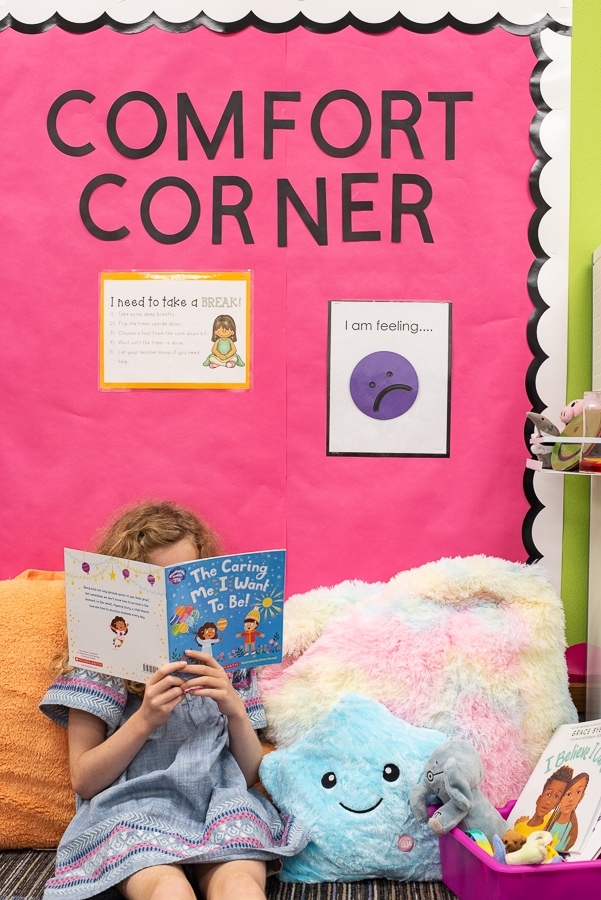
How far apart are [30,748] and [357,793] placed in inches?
20.7

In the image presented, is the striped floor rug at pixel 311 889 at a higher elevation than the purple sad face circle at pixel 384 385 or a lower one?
lower

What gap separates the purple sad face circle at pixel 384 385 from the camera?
5.02ft

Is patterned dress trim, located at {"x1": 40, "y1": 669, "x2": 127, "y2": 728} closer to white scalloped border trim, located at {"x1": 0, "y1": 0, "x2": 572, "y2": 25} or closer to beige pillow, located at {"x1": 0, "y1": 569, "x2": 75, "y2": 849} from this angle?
beige pillow, located at {"x1": 0, "y1": 569, "x2": 75, "y2": 849}

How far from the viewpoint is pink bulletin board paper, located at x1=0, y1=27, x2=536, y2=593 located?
5.01ft

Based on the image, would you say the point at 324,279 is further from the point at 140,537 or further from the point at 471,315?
the point at 140,537

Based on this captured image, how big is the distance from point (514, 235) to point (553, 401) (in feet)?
1.01

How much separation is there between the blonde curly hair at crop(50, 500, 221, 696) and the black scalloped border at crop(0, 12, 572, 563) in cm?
58

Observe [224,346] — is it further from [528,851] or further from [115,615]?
[528,851]

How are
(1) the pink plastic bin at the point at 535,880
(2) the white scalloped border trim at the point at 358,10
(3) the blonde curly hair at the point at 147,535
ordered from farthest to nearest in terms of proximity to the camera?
(2) the white scalloped border trim at the point at 358,10
(3) the blonde curly hair at the point at 147,535
(1) the pink plastic bin at the point at 535,880

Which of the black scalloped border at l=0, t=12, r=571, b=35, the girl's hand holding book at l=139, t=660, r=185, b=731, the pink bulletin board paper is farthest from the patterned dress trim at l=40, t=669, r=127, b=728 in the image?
the black scalloped border at l=0, t=12, r=571, b=35

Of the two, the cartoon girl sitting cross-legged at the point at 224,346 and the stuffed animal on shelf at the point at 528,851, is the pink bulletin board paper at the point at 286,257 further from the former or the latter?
the stuffed animal on shelf at the point at 528,851

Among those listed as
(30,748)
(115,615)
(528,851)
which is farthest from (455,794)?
(30,748)

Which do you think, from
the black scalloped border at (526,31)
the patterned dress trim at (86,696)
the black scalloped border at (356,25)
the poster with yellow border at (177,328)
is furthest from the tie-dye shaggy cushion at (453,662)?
the black scalloped border at (356,25)

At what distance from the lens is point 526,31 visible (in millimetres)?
1520
